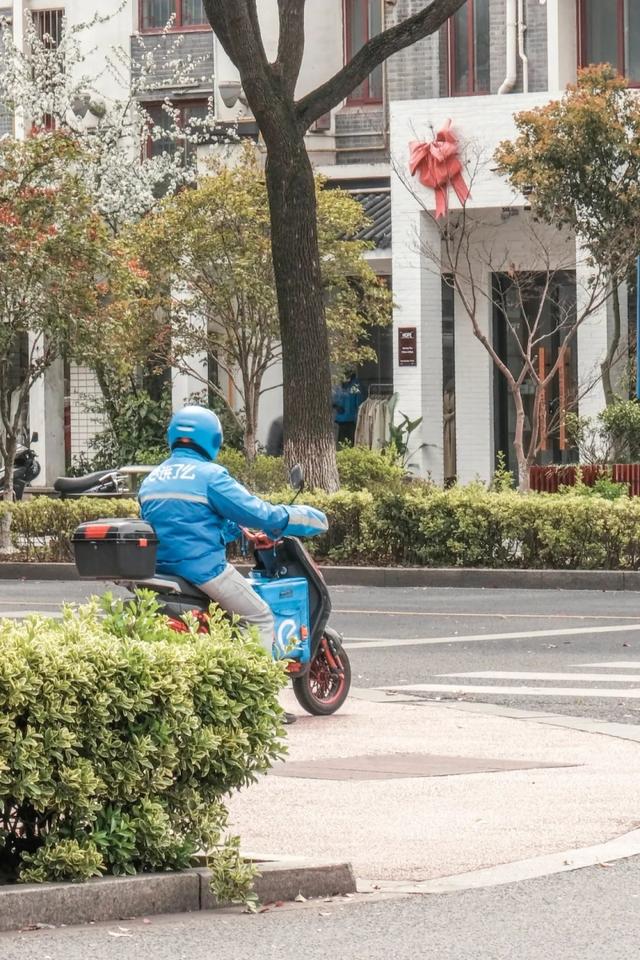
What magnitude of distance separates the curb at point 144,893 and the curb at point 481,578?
13451 mm

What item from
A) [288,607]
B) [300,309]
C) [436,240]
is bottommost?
[288,607]

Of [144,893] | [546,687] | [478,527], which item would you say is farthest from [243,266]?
[144,893]

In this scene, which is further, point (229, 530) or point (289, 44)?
point (289, 44)

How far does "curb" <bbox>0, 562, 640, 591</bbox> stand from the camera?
1984 centimetres

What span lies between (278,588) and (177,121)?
28.2 metres

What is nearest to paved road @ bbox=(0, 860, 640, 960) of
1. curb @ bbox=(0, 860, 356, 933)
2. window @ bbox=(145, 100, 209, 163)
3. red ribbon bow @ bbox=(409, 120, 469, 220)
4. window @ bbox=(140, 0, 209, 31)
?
curb @ bbox=(0, 860, 356, 933)

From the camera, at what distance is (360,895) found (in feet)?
21.8

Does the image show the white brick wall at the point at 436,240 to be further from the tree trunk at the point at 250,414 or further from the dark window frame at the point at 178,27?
the dark window frame at the point at 178,27

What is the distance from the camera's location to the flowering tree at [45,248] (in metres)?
23.2

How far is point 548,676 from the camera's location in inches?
508

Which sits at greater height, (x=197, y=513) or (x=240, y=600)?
(x=197, y=513)

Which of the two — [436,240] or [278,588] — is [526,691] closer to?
[278,588]

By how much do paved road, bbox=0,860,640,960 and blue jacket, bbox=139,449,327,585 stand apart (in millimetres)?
3468

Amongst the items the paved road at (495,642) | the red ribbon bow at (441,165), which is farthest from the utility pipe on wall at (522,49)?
the paved road at (495,642)
